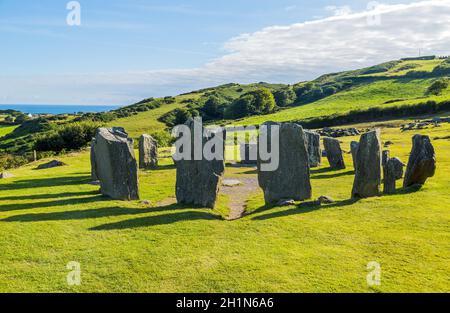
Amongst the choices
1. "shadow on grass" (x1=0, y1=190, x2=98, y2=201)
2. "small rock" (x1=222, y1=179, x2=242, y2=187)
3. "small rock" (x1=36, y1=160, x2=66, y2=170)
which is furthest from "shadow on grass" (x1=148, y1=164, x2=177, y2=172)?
"shadow on grass" (x1=0, y1=190, x2=98, y2=201)

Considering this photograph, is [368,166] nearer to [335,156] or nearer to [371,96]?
[335,156]

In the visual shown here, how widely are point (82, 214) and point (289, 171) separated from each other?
9.65 metres

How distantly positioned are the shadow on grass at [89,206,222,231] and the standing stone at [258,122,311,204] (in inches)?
140

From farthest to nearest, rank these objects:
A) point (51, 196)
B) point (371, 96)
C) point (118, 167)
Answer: point (371, 96), point (51, 196), point (118, 167)

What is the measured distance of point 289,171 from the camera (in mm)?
19328

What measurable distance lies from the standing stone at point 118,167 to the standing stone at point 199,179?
247 cm

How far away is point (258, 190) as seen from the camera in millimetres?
24359

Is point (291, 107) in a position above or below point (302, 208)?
above

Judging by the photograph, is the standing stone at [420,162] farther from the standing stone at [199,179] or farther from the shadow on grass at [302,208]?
the standing stone at [199,179]

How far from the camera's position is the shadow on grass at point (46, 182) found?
24459 millimetres

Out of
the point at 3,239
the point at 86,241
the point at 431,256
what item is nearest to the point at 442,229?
the point at 431,256

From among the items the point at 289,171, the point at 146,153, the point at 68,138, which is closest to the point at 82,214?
the point at 289,171

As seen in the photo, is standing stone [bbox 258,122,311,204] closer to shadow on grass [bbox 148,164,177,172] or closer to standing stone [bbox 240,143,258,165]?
shadow on grass [bbox 148,164,177,172]
